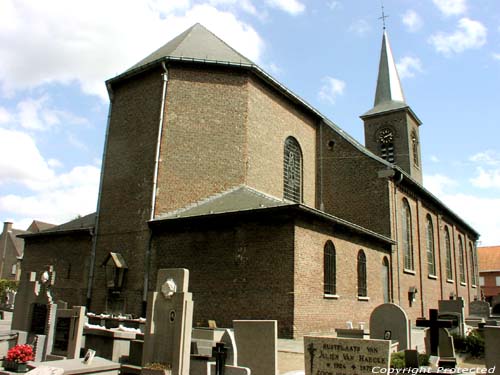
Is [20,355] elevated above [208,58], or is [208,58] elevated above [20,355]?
[208,58]

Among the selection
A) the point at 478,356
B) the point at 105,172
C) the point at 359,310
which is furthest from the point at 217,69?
the point at 478,356

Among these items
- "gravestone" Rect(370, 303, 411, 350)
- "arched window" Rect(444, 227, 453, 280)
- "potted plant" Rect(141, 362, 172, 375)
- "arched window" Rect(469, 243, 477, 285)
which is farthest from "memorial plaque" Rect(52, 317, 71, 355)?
"arched window" Rect(469, 243, 477, 285)

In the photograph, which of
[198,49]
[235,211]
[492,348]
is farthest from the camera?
[198,49]

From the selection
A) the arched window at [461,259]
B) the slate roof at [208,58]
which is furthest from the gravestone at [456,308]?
the arched window at [461,259]

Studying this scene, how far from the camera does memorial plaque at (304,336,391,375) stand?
518 centimetres

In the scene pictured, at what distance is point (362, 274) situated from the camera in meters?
16.1

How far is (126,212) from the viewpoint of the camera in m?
16.7

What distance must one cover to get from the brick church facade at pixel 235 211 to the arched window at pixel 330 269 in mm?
63

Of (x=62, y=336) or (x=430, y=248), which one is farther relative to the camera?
(x=430, y=248)

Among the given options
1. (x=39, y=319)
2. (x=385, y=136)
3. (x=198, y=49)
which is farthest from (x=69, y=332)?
(x=385, y=136)

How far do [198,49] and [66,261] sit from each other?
10.4m

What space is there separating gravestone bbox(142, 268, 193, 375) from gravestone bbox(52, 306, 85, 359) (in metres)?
2.39

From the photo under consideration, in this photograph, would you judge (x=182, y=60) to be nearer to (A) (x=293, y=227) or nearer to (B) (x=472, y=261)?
(A) (x=293, y=227)

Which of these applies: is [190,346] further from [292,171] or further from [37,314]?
[292,171]
